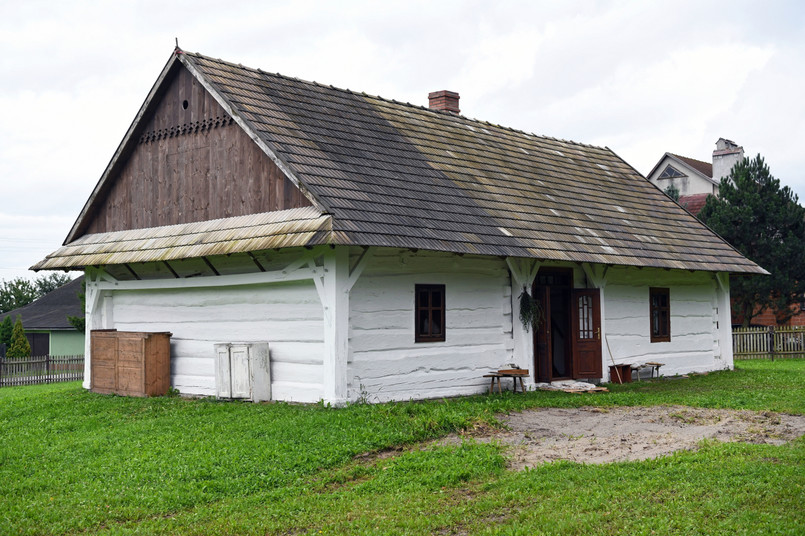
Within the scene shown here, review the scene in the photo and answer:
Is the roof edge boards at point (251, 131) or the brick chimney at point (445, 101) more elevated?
the brick chimney at point (445, 101)

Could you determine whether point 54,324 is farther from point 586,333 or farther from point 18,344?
point 586,333

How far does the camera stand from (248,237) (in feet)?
47.4

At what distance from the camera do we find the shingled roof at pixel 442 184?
14.5 m

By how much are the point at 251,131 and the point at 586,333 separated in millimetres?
8052

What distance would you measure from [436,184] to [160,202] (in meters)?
5.25

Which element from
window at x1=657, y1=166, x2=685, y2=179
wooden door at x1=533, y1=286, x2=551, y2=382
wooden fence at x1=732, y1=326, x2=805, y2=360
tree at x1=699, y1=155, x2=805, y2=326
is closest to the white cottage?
wooden door at x1=533, y1=286, x2=551, y2=382

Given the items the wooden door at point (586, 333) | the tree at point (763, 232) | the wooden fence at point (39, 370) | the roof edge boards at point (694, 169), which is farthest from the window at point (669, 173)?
the wooden door at point (586, 333)

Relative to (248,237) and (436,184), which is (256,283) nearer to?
(248,237)

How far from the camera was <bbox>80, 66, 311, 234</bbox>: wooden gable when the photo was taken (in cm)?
1522

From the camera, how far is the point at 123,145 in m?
17.8

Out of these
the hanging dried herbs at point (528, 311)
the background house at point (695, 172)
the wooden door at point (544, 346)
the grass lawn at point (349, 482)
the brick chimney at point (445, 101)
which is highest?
the background house at point (695, 172)

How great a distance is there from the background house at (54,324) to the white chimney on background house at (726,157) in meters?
30.8

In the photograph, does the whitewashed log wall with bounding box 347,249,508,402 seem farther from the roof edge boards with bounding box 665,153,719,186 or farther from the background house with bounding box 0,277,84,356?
the roof edge boards with bounding box 665,153,719,186

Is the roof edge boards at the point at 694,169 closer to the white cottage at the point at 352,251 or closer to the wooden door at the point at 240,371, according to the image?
the white cottage at the point at 352,251
